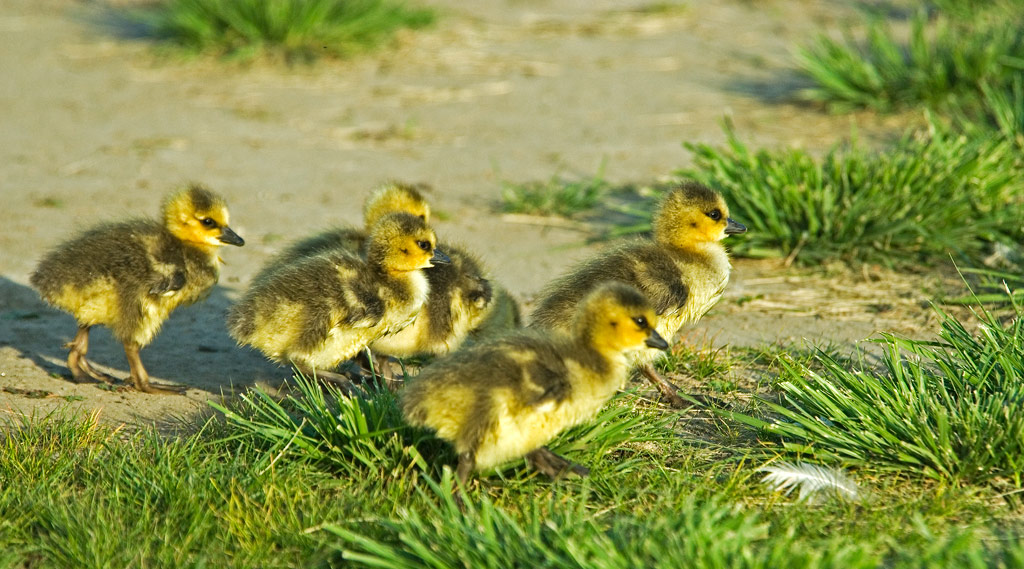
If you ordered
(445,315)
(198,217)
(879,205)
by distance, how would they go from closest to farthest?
(445,315), (198,217), (879,205)

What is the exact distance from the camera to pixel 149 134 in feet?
35.9

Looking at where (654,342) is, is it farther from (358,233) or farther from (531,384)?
(358,233)

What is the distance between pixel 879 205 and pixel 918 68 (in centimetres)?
329

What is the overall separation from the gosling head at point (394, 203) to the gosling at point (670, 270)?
4.01 ft

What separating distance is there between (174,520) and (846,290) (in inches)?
180

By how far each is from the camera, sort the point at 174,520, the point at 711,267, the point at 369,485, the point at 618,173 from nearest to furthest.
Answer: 1. the point at 174,520
2. the point at 369,485
3. the point at 711,267
4. the point at 618,173

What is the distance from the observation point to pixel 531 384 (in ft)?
14.4

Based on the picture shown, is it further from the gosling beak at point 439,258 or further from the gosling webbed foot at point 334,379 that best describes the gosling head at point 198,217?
the gosling beak at point 439,258

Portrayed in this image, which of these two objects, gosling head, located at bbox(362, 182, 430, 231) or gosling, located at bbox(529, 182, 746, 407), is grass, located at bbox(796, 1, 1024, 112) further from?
gosling head, located at bbox(362, 182, 430, 231)

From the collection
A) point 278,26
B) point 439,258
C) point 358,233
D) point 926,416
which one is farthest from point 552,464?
point 278,26

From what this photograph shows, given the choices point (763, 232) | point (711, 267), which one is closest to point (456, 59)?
point (763, 232)

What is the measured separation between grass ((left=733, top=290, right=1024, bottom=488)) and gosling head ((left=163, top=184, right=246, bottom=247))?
3.12 m

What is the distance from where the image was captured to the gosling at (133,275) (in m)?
5.98

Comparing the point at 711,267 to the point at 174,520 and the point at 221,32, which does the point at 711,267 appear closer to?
the point at 174,520
